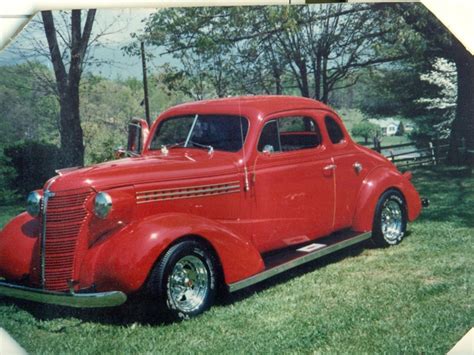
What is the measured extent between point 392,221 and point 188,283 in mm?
1453

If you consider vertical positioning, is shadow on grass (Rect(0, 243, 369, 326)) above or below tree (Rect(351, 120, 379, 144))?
below

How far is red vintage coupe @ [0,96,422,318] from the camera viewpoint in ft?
8.82

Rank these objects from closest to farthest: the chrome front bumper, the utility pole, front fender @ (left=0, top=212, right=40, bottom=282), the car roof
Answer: the chrome front bumper
front fender @ (left=0, top=212, right=40, bottom=282)
the utility pole
the car roof

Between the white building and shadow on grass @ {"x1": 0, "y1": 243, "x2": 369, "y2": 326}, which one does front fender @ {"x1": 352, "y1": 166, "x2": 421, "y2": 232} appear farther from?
shadow on grass @ {"x1": 0, "y1": 243, "x2": 369, "y2": 326}

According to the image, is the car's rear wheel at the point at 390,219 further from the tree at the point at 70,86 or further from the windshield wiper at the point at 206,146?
Result: the tree at the point at 70,86

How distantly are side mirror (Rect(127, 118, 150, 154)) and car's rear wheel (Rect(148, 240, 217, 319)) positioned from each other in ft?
2.18

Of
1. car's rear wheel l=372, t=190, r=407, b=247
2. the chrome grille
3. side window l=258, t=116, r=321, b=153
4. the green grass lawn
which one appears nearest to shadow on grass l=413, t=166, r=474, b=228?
the green grass lawn

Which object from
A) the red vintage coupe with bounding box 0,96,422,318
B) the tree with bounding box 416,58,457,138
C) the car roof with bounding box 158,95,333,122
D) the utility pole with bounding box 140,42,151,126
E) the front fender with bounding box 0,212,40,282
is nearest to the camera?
the red vintage coupe with bounding box 0,96,422,318

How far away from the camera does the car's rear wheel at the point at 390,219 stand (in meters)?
3.43

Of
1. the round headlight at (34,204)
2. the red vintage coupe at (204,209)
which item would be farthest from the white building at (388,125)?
the round headlight at (34,204)

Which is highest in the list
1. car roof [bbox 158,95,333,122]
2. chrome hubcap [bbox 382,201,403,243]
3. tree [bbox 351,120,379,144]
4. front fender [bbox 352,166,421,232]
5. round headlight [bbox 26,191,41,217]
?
car roof [bbox 158,95,333,122]

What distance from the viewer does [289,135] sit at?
133 inches

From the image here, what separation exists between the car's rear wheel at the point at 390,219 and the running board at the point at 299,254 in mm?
74

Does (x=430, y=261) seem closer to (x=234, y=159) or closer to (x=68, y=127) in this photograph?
(x=234, y=159)
